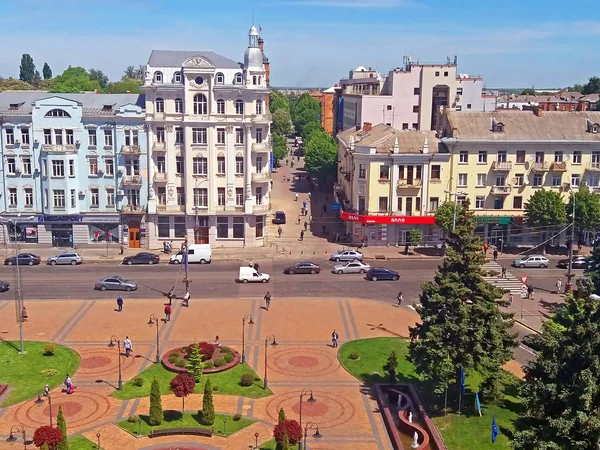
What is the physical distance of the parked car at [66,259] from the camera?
7184 cm

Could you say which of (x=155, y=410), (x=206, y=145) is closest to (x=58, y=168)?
(x=206, y=145)

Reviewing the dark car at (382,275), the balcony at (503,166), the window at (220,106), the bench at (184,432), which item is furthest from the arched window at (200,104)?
the bench at (184,432)

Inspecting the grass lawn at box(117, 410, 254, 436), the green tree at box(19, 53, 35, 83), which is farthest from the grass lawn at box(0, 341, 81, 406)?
the green tree at box(19, 53, 35, 83)

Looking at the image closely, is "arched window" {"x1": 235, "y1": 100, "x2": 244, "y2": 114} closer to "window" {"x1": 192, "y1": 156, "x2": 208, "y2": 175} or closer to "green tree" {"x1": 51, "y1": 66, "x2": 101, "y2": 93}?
"window" {"x1": 192, "y1": 156, "x2": 208, "y2": 175}

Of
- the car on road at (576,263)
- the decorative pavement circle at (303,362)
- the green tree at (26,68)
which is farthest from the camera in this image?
the green tree at (26,68)

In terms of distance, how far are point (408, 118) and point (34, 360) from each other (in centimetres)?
7301

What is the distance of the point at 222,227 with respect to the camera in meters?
78.7

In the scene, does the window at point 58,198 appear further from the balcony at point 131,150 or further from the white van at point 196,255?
the white van at point 196,255

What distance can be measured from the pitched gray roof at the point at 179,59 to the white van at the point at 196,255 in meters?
20.3

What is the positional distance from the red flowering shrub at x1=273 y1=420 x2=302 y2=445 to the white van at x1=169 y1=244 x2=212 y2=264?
4101cm

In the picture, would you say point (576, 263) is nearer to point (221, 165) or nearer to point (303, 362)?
point (303, 362)

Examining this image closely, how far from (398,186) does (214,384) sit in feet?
135

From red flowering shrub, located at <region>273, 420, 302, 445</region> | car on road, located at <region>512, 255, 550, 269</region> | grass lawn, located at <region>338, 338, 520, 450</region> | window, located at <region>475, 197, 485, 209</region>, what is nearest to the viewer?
red flowering shrub, located at <region>273, 420, 302, 445</region>

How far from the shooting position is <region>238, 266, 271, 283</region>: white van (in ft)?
214
